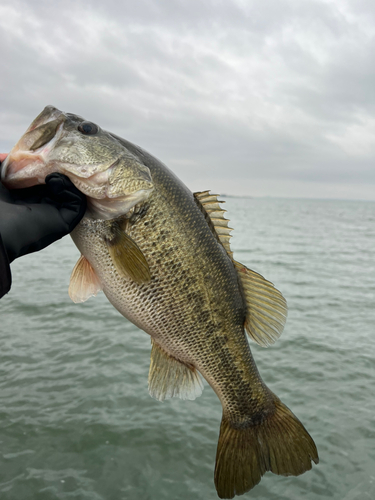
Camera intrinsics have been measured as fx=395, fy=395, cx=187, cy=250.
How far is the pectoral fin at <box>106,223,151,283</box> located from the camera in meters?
2.45

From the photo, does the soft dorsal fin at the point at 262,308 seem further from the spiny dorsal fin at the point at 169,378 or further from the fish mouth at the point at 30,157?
the fish mouth at the point at 30,157

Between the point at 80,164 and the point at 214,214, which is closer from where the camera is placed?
the point at 80,164

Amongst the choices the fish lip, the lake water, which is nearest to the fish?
the fish lip

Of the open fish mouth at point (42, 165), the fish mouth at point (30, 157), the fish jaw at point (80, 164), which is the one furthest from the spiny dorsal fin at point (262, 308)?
the fish mouth at point (30, 157)

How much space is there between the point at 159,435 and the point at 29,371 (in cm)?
281

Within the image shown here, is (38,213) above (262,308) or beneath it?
above

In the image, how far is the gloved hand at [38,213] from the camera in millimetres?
2355

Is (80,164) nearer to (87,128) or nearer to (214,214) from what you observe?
(87,128)

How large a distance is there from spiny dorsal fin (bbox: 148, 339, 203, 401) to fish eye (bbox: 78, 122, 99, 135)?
5.08ft

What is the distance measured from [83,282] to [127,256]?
556 mm

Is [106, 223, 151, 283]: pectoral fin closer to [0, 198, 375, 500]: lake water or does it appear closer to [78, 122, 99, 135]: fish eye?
[78, 122, 99, 135]: fish eye

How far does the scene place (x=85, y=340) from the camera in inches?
333

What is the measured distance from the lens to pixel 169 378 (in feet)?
9.62

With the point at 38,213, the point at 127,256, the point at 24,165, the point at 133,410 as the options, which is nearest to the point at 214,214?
the point at 127,256
